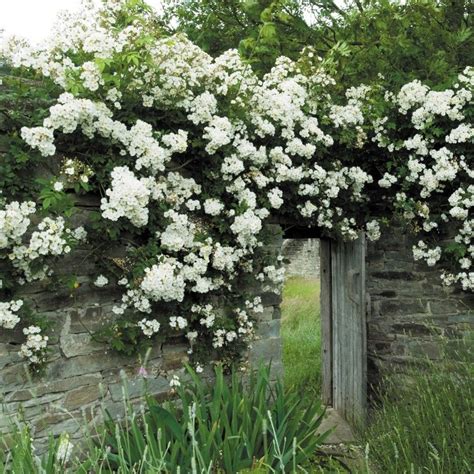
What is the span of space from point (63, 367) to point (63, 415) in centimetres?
34

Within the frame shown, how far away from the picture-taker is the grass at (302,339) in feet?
29.2

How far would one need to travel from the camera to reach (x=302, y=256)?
18922mm

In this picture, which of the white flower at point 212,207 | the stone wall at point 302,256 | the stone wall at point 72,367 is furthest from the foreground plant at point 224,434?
the stone wall at point 302,256

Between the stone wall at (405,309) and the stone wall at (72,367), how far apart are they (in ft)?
10.7

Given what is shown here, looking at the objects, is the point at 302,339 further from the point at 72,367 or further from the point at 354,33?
the point at 72,367

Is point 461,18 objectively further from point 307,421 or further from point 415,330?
point 307,421

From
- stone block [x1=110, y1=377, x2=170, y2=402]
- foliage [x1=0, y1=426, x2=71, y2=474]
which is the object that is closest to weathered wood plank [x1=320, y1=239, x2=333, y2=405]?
stone block [x1=110, y1=377, x2=170, y2=402]

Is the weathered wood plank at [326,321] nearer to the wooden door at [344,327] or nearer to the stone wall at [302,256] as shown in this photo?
the wooden door at [344,327]

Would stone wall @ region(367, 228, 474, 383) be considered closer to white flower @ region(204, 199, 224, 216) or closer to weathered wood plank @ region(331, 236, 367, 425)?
weathered wood plank @ region(331, 236, 367, 425)

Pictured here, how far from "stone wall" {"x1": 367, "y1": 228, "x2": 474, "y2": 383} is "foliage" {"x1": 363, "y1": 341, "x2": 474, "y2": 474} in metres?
1.74

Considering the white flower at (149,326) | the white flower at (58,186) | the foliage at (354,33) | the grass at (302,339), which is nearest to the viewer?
the white flower at (58,186)

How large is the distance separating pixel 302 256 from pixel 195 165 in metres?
14.2

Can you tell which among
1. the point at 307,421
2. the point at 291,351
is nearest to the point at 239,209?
the point at 307,421

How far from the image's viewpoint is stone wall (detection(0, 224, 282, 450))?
4.07 m
